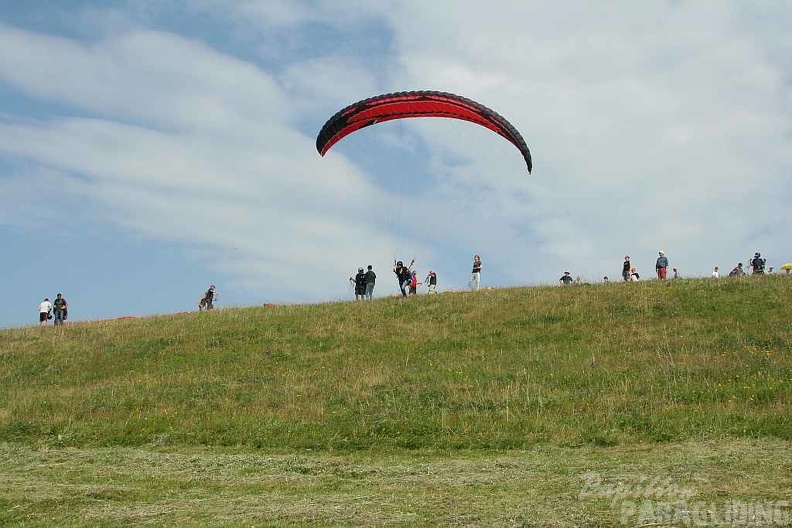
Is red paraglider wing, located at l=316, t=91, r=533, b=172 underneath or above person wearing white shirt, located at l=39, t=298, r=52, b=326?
above

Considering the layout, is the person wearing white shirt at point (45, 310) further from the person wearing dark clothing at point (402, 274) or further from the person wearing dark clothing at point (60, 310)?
the person wearing dark clothing at point (402, 274)

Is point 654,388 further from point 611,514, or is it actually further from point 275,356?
point 275,356

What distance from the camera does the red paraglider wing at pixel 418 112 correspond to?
24.8 m

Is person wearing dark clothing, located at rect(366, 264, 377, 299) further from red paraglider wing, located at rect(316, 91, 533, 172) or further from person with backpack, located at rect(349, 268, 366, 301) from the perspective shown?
red paraglider wing, located at rect(316, 91, 533, 172)

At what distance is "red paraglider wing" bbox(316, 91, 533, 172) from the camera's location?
2481 centimetres

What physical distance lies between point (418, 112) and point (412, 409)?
11897 millimetres

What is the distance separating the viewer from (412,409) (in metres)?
16.7

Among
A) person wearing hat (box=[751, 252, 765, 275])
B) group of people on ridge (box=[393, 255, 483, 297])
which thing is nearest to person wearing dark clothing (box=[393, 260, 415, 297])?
group of people on ridge (box=[393, 255, 483, 297])

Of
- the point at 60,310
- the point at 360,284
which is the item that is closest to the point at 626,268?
the point at 360,284

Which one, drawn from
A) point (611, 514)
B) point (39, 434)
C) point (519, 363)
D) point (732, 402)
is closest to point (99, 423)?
point (39, 434)

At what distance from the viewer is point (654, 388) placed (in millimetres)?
17141

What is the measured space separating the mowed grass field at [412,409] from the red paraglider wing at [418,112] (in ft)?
21.2

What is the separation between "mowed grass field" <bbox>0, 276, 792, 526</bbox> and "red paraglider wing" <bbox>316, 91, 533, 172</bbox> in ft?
21.2

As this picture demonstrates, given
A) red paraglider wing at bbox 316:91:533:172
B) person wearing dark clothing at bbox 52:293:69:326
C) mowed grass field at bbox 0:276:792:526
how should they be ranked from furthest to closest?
person wearing dark clothing at bbox 52:293:69:326 → red paraglider wing at bbox 316:91:533:172 → mowed grass field at bbox 0:276:792:526
